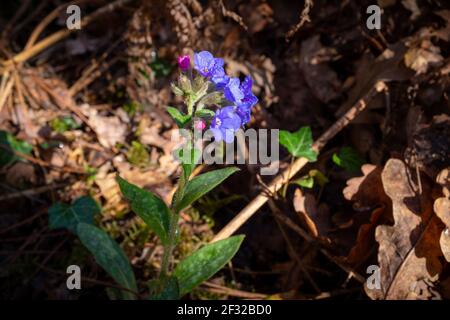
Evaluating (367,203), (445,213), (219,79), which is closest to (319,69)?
(367,203)

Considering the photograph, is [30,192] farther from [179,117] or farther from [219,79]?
[219,79]

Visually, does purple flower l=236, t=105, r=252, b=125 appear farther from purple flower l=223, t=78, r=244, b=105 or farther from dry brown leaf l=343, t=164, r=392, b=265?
dry brown leaf l=343, t=164, r=392, b=265

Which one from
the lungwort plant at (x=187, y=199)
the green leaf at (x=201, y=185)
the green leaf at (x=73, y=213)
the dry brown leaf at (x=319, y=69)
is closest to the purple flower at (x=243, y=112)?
the lungwort plant at (x=187, y=199)

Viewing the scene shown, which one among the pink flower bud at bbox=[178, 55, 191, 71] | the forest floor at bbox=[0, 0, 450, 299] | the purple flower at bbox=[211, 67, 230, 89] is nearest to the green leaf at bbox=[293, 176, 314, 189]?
the forest floor at bbox=[0, 0, 450, 299]

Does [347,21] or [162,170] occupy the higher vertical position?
[347,21]

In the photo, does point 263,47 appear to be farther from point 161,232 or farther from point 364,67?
point 161,232

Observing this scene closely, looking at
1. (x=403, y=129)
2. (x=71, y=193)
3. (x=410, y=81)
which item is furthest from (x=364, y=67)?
(x=71, y=193)
